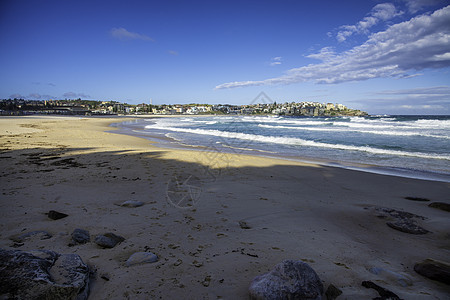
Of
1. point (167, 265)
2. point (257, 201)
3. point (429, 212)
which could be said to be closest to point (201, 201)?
point (257, 201)

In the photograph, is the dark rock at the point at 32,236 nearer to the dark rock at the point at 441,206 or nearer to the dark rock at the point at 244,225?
the dark rock at the point at 244,225

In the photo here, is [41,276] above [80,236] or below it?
above

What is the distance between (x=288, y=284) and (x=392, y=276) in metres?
1.43

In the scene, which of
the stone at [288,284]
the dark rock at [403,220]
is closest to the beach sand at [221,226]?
the dark rock at [403,220]

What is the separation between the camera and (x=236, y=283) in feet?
7.75

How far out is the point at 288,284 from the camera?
2.06m

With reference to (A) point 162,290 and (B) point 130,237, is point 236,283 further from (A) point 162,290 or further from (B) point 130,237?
(B) point 130,237

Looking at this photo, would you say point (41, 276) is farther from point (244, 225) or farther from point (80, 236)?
point (244, 225)

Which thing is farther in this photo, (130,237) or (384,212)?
(384,212)

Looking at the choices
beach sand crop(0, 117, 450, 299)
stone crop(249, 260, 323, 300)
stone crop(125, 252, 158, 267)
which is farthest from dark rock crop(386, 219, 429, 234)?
stone crop(125, 252, 158, 267)

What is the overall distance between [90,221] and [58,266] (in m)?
1.82

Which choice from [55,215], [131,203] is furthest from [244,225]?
[55,215]

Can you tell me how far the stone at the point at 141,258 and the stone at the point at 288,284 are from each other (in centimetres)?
125

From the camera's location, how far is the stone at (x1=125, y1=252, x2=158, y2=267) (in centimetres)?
260
